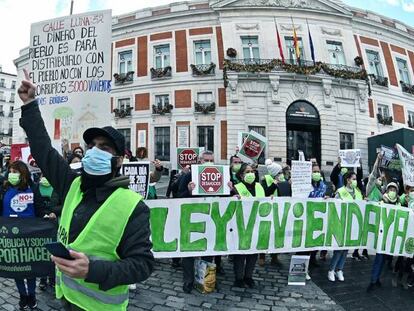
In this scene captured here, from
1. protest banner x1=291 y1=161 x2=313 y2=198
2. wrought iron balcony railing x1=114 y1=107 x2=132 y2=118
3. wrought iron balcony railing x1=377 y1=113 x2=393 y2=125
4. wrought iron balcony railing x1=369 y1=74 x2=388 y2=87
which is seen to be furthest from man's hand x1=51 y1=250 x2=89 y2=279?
wrought iron balcony railing x1=369 y1=74 x2=388 y2=87

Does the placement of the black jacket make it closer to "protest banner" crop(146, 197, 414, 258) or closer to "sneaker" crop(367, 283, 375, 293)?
"protest banner" crop(146, 197, 414, 258)

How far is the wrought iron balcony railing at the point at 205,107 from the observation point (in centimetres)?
2223

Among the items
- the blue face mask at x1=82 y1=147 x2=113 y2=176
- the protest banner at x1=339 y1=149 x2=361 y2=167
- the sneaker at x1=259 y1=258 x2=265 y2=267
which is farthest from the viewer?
the protest banner at x1=339 y1=149 x2=361 y2=167

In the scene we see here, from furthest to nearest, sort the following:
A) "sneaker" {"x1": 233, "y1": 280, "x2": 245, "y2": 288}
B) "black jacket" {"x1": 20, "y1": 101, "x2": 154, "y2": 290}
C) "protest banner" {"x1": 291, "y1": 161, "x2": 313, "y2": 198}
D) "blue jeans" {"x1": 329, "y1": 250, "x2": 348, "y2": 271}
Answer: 1. "protest banner" {"x1": 291, "y1": 161, "x2": 313, "y2": 198}
2. "blue jeans" {"x1": 329, "y1": 250, "x2": 348, "y2": 271}
3. "sneaker" {"x1": 233, "y1": 280, "x2": 245, "y2": 288}
4. "black jacket" {"x1": 20, "y1": 101, "x2": 154, "y2": 290}

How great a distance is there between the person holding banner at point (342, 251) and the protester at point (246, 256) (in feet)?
5.07

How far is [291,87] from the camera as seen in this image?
22.4 metres

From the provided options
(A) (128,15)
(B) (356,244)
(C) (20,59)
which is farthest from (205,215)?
(C) (20,59)

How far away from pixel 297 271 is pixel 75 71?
16.2 ft

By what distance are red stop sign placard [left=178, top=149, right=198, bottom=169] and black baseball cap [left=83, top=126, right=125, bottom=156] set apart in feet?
16.7

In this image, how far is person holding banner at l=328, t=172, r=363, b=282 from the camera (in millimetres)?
5840

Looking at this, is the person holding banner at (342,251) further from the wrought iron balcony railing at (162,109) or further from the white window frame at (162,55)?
the white window frame at (162,55)

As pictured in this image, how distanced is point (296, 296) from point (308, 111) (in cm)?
1936

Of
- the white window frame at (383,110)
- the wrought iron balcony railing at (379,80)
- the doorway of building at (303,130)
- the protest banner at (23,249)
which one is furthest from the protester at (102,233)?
the white window frame at (383,110)

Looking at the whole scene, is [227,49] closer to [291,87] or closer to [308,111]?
[291,87]
